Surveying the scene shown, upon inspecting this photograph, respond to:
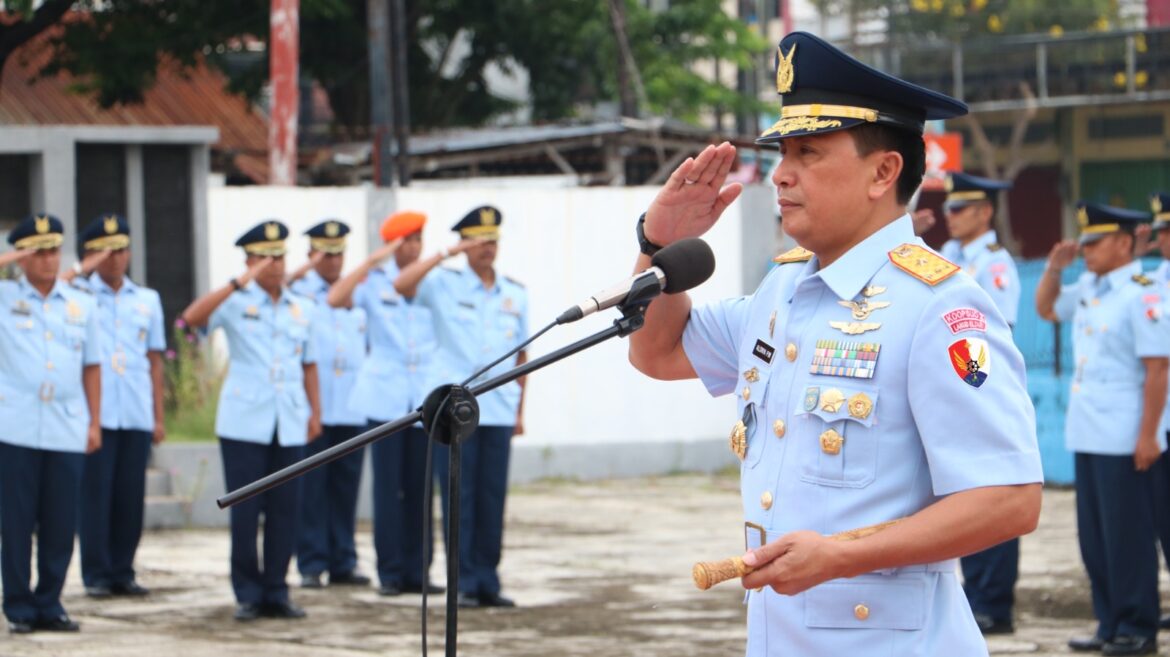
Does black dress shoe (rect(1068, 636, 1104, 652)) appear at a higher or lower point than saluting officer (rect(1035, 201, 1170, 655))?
lower

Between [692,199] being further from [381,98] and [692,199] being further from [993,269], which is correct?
[381,98]

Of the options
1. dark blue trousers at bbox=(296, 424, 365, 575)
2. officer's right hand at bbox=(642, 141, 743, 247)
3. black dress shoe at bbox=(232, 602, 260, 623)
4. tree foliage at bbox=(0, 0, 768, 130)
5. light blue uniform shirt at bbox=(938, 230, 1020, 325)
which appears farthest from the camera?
tree foliage at bbox=(0, 0, 768, 130)

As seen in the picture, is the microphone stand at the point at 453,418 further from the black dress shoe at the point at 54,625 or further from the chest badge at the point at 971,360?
the black dress shoe at the point at 54,625

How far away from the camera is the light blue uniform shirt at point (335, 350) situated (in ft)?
32.4

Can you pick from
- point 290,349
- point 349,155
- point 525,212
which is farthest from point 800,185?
point 349,155

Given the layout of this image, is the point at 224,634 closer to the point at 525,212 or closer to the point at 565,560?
the point at 565,560

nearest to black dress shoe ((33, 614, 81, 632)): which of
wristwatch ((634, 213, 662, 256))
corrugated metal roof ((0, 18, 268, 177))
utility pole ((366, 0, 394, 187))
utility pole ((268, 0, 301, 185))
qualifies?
wristwatch ((634, 213, 662, 256))

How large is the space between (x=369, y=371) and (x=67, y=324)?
80.4 inches

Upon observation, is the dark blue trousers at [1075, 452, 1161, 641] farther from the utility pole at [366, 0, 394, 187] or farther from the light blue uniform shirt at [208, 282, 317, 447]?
the utility pole at [366, 0, 394, 187]

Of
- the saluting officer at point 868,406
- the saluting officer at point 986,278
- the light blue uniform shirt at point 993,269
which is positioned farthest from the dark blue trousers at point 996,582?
the saluting officer at point 868,406

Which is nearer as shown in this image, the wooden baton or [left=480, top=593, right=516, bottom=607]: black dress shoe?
the wooden baton

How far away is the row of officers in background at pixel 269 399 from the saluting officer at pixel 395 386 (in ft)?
0.04

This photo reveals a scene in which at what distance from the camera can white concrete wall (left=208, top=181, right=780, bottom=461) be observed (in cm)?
1361

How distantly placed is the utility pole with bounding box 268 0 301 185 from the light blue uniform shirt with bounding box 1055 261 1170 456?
8800mm
